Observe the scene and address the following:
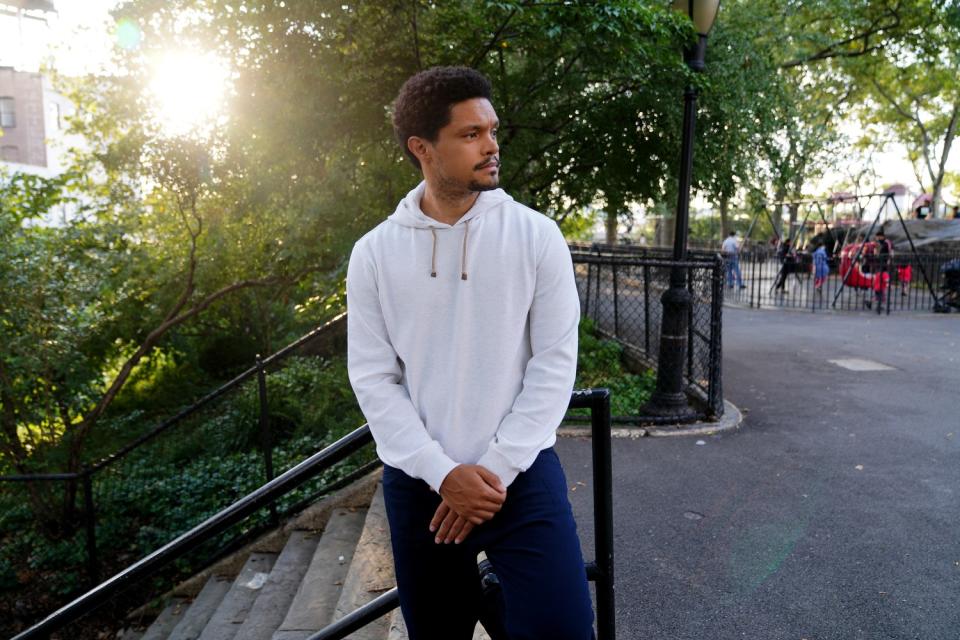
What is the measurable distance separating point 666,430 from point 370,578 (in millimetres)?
3192

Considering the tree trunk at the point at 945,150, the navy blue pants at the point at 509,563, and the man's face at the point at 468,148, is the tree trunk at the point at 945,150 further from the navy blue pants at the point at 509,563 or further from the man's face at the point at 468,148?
the navy blue pants at the point at 509,563

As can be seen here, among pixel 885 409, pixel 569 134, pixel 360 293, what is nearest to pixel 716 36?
pixel 569 134

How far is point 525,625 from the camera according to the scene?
168 centimetres

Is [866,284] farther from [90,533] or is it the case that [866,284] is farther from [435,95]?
[435,95]

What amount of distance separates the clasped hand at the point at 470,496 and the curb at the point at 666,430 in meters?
4.23

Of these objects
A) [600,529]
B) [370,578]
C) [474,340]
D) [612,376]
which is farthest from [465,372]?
[612,376]

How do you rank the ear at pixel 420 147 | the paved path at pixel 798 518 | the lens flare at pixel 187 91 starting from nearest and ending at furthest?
the ear at pixel 420 147 < the paved path at pixel 798 518 < the lens flare at pixel 187 91

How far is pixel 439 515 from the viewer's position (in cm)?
177

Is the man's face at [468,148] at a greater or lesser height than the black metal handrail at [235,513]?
greater

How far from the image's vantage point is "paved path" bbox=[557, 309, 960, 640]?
3.21m

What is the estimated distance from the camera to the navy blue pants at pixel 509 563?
168 cm

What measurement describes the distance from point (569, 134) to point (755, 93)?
1944mm

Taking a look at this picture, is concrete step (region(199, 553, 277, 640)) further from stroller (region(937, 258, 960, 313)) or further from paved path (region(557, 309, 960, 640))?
stroller (region(937, 258, 960, 313))

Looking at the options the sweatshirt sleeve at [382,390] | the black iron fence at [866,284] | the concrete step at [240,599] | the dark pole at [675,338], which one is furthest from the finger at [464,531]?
the black iron fence at [866,284]
